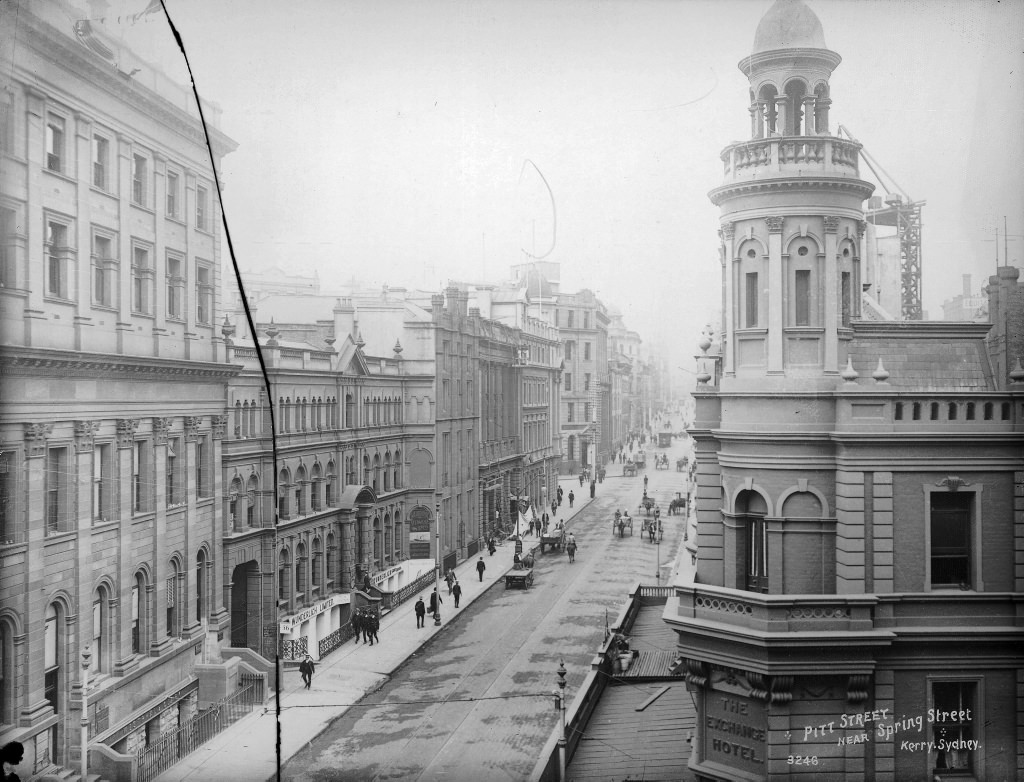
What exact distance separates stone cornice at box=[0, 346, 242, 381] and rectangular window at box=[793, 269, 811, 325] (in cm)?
874

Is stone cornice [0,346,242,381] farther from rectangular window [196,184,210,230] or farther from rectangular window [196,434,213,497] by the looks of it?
rectangular window [196,184,210,230]

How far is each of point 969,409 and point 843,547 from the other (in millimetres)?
2544

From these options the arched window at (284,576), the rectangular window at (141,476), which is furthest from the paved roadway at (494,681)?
the rectangular window at (141,476)

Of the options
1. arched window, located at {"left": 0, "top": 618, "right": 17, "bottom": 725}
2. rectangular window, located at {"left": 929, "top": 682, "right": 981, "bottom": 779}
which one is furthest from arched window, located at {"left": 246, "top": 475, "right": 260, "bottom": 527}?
rectangular window, located at {"left": 929, "top": 682, "right": 981, "bottom": 779}

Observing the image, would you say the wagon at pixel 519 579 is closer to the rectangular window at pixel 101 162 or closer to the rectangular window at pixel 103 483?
the rectangular window at pixel 103 483

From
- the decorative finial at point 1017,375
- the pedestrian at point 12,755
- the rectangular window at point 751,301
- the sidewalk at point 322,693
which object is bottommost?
the sidewalk at point 322,693

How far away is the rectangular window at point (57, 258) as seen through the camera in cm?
1117

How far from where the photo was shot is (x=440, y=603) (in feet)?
64.5

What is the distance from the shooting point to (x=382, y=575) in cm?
1703

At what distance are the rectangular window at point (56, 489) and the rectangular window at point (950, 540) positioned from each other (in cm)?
1161

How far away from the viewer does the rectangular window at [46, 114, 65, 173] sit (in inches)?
437

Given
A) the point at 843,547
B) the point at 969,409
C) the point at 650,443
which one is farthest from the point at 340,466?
the point at 650,443

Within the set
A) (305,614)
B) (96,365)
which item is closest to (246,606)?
(305,614)

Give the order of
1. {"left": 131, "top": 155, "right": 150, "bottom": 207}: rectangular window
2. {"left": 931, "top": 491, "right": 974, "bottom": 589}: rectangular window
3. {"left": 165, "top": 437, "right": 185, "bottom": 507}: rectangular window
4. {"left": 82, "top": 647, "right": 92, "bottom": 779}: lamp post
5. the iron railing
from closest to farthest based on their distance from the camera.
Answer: {"left": 82, "top": 647, "right": 92, "bottom": 779}: lamp post → {"left": 931, "top": 491, "right": 974, "bottom": 589}: rectangular window → the iron railing → {"left": 131, "top": 155, "right": 150, "bottom": 207}: rectangular window → {"left": 165, "top": 437, "right": 185, "bottom": 507}: rectangular window
